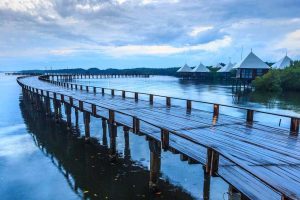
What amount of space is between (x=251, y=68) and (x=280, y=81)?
824cm

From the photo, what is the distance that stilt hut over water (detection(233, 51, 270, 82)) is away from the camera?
63906 millimetres

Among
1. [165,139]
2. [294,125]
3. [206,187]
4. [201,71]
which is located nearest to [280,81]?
[294,125]

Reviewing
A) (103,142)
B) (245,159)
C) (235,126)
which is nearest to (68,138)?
(103,142)

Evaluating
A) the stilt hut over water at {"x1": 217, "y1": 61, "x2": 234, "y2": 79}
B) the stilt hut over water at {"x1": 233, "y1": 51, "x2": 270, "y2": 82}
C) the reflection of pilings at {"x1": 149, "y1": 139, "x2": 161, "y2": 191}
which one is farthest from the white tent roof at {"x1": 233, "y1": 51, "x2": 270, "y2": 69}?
the reflection of pilings at {"x1": 149, "y1": 139, "x2": 161, "y2": 191}

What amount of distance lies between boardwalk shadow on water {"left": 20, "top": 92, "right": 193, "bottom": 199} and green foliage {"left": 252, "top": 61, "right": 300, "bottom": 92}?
46.9m

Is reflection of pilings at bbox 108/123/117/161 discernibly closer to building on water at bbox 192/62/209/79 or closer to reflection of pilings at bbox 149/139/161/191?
reflection of pilings at bbox 149/139/161/191

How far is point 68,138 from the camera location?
64.9 ft

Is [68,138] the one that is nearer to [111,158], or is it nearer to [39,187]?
[111,158]

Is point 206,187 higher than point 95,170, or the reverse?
point 206,187

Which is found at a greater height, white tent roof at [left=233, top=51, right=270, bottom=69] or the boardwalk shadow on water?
white tent roof at [left=233, top=51, right=270, bottom=69]

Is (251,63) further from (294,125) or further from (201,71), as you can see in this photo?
(294,125)

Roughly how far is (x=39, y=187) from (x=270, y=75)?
55.3 metres

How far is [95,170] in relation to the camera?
1361 centimetres

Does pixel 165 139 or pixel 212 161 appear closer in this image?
pixel 212 161
